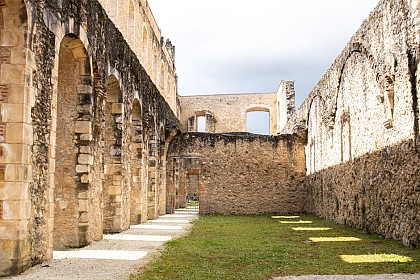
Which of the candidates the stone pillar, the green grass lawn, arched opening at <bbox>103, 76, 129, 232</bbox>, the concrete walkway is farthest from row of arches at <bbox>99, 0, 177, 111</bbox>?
the green grass lawn

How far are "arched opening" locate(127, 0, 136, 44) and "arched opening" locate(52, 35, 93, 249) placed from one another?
482 inches

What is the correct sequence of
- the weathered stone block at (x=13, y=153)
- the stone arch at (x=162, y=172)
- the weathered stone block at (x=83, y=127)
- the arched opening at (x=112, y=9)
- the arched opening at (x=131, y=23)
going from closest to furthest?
1. the weathered stone block at (x=13, y=153)
2. the weathered stone block at (x=83, y=127)
3. the stone arch at (x=162, y=172)
4. the arched opening at (x=112, y=9)
5. the arched opening at (x=131, y=23)

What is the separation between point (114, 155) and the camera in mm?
12008

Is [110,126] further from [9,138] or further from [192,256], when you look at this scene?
[9,138]

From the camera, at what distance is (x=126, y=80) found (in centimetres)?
1265

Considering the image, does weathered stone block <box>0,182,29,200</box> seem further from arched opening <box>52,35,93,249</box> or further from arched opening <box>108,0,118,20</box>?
arched opening <box>108,0,118,20</box>

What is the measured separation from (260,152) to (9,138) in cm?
1537

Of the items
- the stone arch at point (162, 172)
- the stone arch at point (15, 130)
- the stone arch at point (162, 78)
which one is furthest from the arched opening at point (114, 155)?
the stone arch at point (162, 78)

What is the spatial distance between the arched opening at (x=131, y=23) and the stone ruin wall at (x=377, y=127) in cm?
829

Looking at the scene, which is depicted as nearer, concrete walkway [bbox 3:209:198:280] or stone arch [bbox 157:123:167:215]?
concrete walkway [bbox 3:209:198:280]

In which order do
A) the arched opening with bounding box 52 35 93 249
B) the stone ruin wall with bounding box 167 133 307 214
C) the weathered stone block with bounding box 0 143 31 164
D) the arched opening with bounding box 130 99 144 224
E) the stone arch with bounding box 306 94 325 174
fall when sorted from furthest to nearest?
1. the stone ruin wall with bounding box 167 133 307 214
2. the stone arch with bounding box 306 94 325 174
3. the arched opening with bounding box 130 99 144 224
4. the arched opening with bounding box 52 35 93 249
5. the weathered stone block with bounding box 0 143 31 164

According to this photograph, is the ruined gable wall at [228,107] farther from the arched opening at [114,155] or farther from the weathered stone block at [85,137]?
the weathered stone block at [85,137]

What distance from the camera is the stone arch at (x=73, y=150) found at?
8906 millimetres

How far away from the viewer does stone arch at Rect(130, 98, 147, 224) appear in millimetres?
14727
